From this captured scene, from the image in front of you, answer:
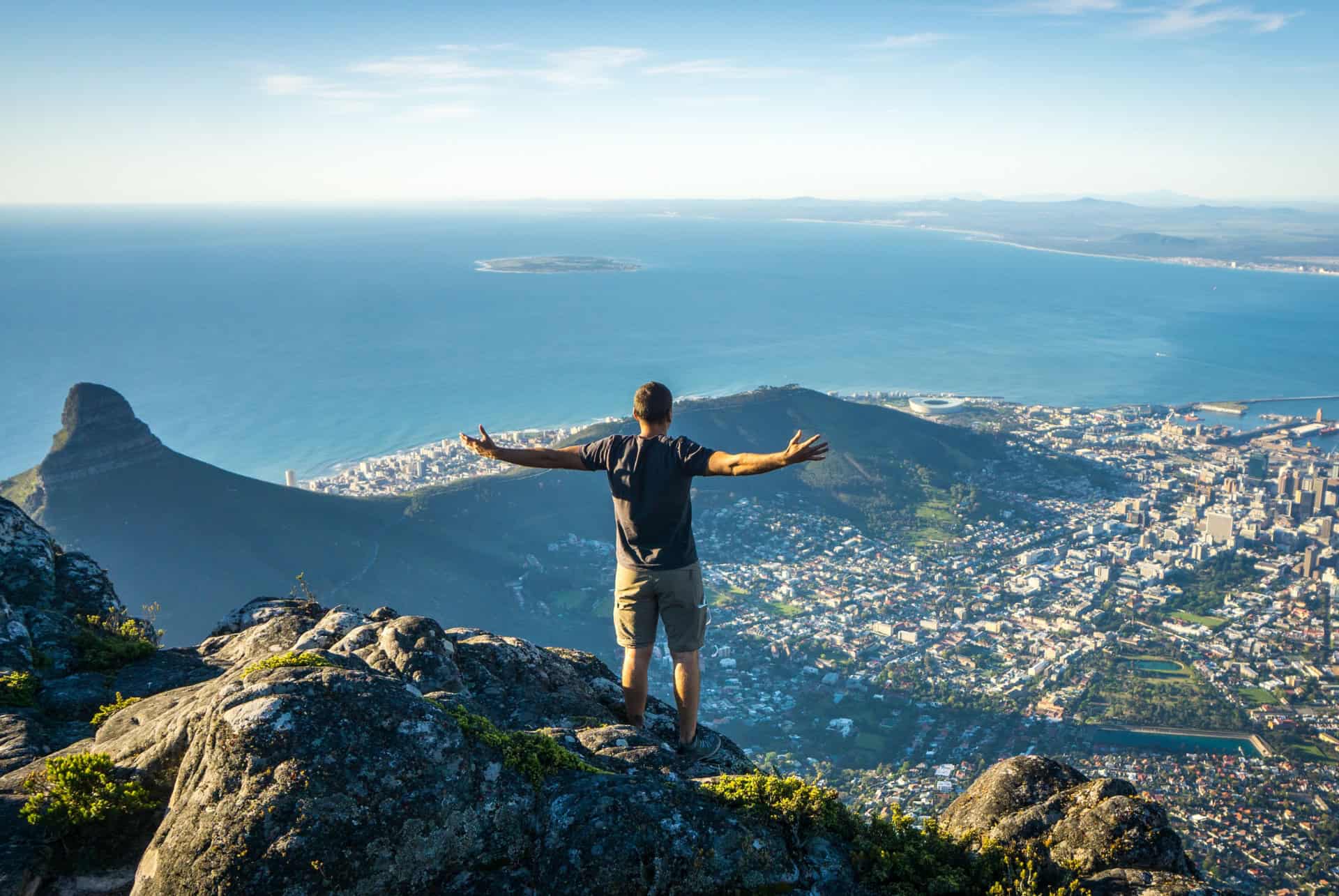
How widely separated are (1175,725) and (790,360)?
87191 mm

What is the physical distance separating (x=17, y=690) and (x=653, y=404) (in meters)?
5.30

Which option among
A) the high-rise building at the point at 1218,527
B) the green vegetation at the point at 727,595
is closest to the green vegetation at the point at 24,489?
the green vegetation at the point at 727,595

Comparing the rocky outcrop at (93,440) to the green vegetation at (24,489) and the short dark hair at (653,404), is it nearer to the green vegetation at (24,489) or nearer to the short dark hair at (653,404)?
the green vegetation at (24,489)

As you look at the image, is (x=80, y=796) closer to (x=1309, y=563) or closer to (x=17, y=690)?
(x=17, y=690)

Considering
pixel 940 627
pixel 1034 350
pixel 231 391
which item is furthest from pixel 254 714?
pixel 1034 350

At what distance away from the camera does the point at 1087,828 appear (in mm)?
4805

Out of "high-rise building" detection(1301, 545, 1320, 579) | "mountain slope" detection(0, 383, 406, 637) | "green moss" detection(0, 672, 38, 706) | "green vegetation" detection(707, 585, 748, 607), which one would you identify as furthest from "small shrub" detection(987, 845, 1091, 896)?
"high-rise building" detection(1301, 545, 1320, 579)

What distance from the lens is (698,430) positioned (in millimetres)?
55938

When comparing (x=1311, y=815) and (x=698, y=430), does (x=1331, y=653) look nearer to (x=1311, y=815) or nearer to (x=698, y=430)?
(x=1311, y=815)

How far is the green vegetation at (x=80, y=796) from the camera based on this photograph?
3.91 metres

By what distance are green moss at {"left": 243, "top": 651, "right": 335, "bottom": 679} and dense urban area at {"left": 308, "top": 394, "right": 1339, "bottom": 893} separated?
54.6 feet

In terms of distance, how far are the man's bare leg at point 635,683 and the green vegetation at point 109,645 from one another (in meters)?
4.61

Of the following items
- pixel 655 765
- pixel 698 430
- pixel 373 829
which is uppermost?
pixel 373 829

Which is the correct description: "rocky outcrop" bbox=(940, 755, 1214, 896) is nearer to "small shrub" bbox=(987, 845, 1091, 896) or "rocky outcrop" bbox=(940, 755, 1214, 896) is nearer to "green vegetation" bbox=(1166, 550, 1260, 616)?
"small shrub" bbox=(987, 845, 1091, 896)
